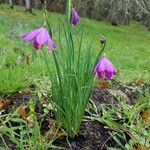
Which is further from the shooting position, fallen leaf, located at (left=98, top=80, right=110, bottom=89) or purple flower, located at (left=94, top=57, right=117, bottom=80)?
fallen leaf, located at (left=98, top=80, right=110, bottom=89)

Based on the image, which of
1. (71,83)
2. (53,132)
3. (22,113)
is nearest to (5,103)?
(22,113)

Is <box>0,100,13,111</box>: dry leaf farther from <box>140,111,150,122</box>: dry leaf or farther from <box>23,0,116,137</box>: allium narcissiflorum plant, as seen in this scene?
<box>140,111,150,122</box>: dry leaf

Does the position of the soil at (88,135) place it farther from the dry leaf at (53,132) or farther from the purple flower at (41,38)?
the purple flower at (41,38)

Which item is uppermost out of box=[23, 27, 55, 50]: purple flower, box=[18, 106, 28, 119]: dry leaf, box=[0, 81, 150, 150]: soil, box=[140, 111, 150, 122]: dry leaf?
box=[23, 27, 55, 50]: purple flower

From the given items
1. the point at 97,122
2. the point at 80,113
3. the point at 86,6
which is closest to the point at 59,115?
the point at 80,113

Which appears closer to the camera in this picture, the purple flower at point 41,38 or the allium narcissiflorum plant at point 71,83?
the purple flower at point 41,38

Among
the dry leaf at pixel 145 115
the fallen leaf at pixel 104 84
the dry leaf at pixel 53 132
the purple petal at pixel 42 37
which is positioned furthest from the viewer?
the fallen leaf at pixel 104 84

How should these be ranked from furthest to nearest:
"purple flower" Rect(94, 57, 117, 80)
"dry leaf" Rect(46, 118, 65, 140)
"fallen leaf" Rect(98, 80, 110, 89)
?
1. "fallen leaf" Rect(98, 80, 110, 89)
2. "dry leaf" Rect(46, 118, 65, 140)
3. "purple flower" Rect(94, 57, 117, 80)

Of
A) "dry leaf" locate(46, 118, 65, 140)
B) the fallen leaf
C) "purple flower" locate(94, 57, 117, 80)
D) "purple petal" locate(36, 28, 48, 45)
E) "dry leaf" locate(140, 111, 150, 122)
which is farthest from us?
the fallen leaf

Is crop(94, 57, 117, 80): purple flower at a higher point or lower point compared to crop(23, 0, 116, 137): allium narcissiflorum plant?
higher

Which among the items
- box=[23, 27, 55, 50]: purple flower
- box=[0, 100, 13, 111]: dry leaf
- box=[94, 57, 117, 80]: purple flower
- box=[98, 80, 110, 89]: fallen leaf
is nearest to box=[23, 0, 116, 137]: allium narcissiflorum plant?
box=[94, 57, 117, 80]: purple flower

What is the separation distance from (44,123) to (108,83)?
171 centimetres

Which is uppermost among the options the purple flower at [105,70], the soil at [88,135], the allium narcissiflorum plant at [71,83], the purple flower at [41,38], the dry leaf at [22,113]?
the purple flower at [41,38]

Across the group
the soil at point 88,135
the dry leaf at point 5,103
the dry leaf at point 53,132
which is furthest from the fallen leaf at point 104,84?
the dry leaf at point 53,132
